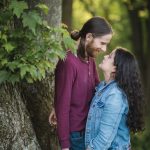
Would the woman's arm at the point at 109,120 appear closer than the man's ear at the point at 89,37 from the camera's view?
Yes

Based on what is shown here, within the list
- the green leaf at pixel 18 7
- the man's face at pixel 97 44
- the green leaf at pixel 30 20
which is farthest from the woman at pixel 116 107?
the green leaf at pixel 18 7

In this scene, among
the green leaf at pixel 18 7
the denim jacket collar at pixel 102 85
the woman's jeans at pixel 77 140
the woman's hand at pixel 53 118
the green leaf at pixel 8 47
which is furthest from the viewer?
the woman's hand at pixel 53 118

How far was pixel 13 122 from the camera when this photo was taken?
161 inches

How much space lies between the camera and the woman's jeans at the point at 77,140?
446 cm

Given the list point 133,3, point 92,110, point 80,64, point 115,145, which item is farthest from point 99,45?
point 133,3

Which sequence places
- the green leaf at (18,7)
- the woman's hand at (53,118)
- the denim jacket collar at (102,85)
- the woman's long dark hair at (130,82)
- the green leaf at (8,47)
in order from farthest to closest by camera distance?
the woman's hand at (53,118), the denim jacket collar at (102,85), the woman's long dark hair at (130,82), the green leaf at (8,47), the green leaf at (18,7)

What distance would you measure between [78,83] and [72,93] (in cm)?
11

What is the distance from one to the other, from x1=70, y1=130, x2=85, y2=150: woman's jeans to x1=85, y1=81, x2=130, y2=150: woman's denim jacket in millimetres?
152

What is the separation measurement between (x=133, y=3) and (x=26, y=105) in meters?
10.5

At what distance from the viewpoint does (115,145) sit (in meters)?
4.25

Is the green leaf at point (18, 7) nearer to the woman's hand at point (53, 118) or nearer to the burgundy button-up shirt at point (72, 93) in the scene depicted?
the burgundy button-up shirt at point (72, 93)

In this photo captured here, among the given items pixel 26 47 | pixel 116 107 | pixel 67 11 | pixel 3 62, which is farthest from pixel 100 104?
pixel 67 11

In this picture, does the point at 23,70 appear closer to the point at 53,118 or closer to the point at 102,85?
the point at 102,85

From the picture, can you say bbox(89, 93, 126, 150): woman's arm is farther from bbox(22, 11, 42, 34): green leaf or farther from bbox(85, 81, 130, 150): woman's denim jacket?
bbox(22, 11, 42, 34): green leaf
